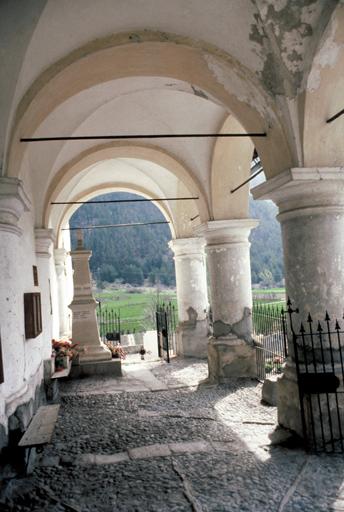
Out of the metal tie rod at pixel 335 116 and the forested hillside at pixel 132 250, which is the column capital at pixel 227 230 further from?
the forested hillside at pixel 132 250

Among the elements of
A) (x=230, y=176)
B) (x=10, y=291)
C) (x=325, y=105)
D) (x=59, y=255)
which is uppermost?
(x=230, y=176)

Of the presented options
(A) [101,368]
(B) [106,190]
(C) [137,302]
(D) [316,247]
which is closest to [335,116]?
(D) [316,247]

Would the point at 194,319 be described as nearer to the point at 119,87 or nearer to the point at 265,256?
the point at 119,87

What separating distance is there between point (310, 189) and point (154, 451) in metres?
3.36

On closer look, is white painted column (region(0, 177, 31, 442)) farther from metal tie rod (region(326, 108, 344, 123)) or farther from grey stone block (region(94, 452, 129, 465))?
metal tie rod (region(326, 108, 344, 123))

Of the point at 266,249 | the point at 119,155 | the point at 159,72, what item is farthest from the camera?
the point at 266,249

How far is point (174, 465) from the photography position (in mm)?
4340

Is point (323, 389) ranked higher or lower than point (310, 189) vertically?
lower

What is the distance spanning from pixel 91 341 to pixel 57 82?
6350 millimetres

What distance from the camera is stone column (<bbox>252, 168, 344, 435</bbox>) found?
15.4 feet

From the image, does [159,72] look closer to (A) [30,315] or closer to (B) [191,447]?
(A) [30,315]

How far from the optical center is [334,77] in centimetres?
457

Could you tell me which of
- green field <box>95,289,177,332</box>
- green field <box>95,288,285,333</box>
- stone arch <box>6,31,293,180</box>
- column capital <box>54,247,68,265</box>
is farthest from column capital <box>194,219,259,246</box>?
green field <box>95,288,285,333</box>

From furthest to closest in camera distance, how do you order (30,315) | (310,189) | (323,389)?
(30,315), (310,189), (323,389)
